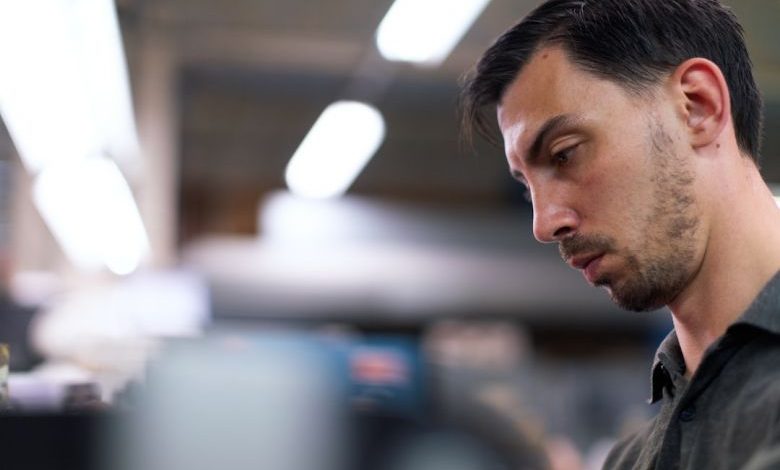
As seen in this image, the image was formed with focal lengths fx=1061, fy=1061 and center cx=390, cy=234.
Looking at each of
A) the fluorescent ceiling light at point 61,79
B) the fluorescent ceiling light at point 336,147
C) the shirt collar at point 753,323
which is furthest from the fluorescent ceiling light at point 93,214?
the shirt collar at point 753,323

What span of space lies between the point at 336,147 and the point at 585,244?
526 centimetres

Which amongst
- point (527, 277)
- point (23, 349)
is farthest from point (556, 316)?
point (23, 349)

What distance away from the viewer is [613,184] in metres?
1.18

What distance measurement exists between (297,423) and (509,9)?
323cm

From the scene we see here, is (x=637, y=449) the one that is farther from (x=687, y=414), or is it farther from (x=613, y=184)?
(x=613, y=184)

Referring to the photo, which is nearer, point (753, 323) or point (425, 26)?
point (753, 323)

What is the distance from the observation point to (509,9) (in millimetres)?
4254

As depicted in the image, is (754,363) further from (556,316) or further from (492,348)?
(556,316)

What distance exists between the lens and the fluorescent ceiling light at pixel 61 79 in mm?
2756

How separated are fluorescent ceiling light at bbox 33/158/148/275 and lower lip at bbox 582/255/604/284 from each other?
357cm

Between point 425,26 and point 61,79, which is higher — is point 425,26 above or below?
above

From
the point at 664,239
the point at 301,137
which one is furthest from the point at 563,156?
the point at 301,137

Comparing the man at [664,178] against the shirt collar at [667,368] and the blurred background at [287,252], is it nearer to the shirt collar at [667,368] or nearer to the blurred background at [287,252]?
the shirt collar at [667,368]

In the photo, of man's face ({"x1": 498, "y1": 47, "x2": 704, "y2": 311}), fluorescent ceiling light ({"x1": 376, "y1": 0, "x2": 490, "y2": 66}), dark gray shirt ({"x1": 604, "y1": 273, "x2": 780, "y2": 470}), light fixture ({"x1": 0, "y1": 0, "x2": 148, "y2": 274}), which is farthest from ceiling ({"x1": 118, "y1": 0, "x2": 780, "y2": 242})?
dark gray shirt ({"x1": 604, "y1": 273, "x2": 780, "y2": 470})
